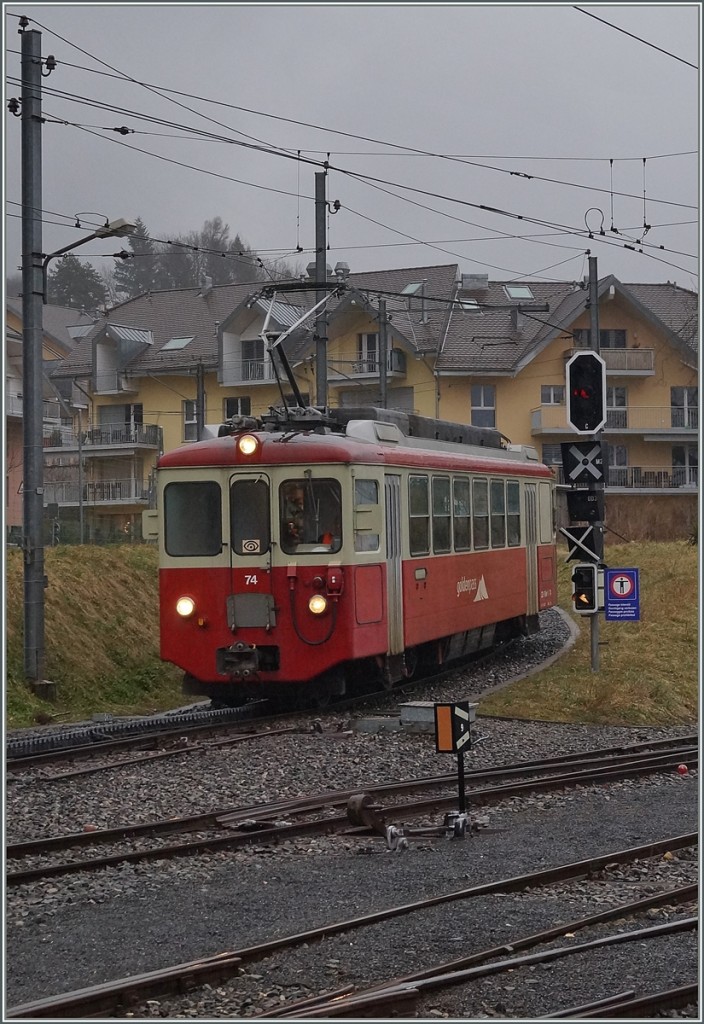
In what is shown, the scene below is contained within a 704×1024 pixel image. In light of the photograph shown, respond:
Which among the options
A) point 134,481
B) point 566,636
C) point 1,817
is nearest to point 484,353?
point 134,481

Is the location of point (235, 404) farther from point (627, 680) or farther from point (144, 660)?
point (627, 680)

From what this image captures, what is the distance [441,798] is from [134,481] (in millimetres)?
34257

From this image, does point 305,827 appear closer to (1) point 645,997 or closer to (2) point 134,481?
(1) point 645,997

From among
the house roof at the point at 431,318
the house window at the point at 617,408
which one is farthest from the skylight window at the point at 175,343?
the house window at the point at 617,408

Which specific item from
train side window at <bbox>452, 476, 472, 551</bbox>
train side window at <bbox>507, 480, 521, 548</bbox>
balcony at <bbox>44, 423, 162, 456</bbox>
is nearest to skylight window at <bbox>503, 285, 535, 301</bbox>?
balcony at <bbox>44, 423, 162, 456</bbox>

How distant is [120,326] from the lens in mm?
47469

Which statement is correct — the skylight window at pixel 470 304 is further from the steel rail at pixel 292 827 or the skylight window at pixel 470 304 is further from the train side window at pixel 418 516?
the steel rail at pixel 292 827

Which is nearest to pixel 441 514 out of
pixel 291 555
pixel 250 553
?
pixel 291 555

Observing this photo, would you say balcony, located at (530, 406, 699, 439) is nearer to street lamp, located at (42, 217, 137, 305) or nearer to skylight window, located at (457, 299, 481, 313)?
skylight window, located at (457, 299, 481, 313)

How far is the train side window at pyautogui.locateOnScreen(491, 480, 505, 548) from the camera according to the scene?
18.3m

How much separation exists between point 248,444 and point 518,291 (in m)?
35.8

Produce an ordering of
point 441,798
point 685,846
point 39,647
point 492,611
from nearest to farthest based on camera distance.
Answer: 1. point 685,846
2. point 441,798
3. point 39,647
4. point 492,611

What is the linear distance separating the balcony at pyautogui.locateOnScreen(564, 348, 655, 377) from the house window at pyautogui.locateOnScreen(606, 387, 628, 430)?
972mm

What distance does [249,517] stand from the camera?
1358cm
